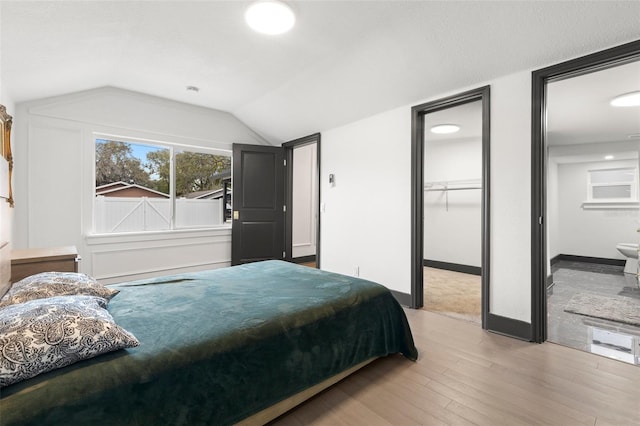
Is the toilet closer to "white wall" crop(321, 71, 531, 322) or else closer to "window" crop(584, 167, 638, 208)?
"window" crop(584, 167, 638, 208)

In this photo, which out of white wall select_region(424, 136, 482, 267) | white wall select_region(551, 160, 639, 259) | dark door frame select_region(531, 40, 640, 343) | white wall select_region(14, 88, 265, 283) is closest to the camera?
dark door frame select_region(531, 40, 640, 343)

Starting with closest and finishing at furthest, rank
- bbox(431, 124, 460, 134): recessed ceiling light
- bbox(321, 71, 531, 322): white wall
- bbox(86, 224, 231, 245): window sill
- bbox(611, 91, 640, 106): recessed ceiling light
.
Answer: bbox(321, 71, 531, 322): white wall → bbox(611, 91, 640, 106): recessed ceiling light → bbox(86, 224, 231, 245): window sill → bbox(431, 124, 460, 134): recessed ceiling light

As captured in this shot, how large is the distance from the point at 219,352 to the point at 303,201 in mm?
5420

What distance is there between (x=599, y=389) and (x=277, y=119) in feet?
14.7

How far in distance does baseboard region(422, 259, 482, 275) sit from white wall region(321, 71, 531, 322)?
7.94 ft

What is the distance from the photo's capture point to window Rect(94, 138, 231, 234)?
4117 millimetres

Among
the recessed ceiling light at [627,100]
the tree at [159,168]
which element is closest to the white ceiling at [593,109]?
the recessed ceiling light at [627,100]

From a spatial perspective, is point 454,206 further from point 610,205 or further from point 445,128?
point 610,205

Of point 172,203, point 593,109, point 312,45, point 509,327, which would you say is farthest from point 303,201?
point 593,109

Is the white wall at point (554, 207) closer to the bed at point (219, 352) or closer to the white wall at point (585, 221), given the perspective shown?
the white wall at point (585, 221)

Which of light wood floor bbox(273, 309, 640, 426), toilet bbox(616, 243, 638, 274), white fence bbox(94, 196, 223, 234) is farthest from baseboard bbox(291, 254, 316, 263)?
toilet bbox(616, 243, 638, 274)

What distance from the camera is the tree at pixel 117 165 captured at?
160 inches

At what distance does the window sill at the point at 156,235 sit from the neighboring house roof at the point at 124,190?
0.55m

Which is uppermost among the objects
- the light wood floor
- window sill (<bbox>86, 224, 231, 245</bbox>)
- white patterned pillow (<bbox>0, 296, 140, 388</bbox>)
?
window sill (<bbox>86, 224, 231, 245</bbox>)
